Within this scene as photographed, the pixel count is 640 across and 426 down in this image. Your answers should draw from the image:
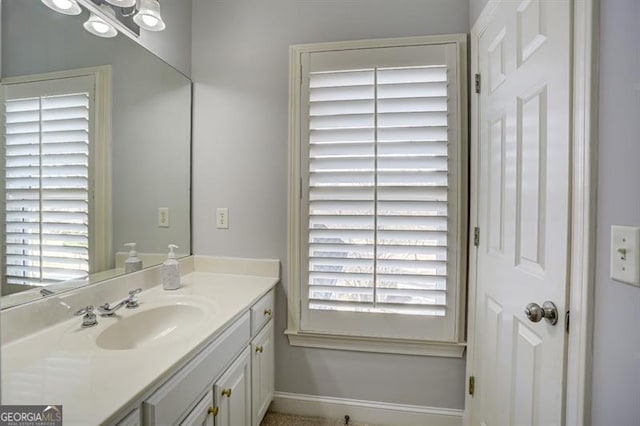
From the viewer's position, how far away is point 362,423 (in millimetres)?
1569

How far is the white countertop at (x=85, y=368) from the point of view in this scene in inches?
23.3

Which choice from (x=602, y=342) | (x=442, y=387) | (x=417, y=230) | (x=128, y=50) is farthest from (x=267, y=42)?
(x=442, y=387)

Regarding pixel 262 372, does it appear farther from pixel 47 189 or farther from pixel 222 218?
pixel 47 189

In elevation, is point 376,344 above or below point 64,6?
below

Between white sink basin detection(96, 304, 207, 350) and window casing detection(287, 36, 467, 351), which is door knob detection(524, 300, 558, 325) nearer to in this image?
window casing detection(287, 36, 467, 351)

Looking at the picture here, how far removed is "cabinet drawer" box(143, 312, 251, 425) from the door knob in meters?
1.04

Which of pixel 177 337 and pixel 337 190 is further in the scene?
pixel 337 190

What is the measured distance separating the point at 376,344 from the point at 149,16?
199 cm

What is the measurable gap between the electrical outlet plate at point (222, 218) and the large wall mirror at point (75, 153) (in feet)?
0.91

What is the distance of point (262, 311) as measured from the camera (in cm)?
143

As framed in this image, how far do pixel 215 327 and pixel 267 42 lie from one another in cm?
154

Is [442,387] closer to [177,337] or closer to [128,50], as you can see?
[177,337]

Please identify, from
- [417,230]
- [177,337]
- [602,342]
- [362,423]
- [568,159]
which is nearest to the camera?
[602,342]

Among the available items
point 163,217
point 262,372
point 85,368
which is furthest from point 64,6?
point 262,372
